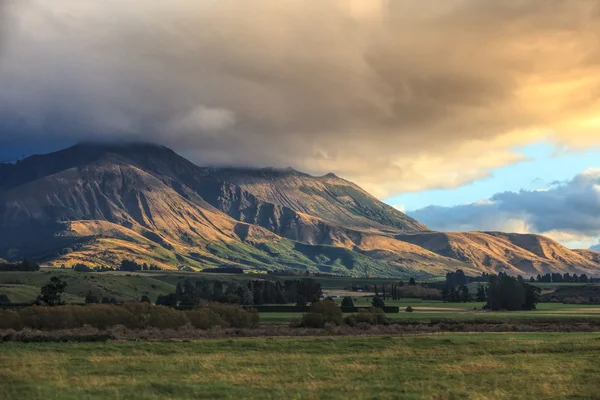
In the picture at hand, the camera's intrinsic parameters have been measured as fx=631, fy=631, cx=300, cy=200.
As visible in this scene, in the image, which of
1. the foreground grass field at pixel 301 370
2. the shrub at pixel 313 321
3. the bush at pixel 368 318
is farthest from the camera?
the bush at pixel 368 318

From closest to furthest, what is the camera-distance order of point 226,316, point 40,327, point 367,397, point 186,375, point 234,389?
point 367,397 < point 234,389 < point 186,375 < point 40,327 < point 226,316

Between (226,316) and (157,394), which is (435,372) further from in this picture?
(226,316)

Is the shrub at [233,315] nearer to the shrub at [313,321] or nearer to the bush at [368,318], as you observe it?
the shrub at [313,321]

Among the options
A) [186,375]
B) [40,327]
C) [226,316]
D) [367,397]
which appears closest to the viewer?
[367,397]

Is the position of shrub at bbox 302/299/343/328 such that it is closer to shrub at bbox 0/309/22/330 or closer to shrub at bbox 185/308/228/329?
shrub at bbox 185/308/228/329

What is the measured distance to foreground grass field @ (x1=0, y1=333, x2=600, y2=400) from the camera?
4259 centimetres

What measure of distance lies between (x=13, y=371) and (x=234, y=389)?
67.1 feet

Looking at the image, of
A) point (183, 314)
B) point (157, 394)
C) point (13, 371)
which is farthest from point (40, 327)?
→ point (157, 394)

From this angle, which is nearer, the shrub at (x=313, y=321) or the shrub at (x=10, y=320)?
the shrub at (x=10, y=320)

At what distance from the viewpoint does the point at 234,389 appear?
43875 mm

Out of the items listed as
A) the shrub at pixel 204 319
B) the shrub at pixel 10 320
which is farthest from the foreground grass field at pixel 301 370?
the shrub at pixel 204 319

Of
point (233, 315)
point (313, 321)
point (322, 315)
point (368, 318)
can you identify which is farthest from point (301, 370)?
point (368, 318)

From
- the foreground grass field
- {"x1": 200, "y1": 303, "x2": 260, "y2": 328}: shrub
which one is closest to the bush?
{"x1": 200, "y1": 303, "x2": 260, "y2": 328}: shrub

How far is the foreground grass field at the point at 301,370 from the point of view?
42594 mm
